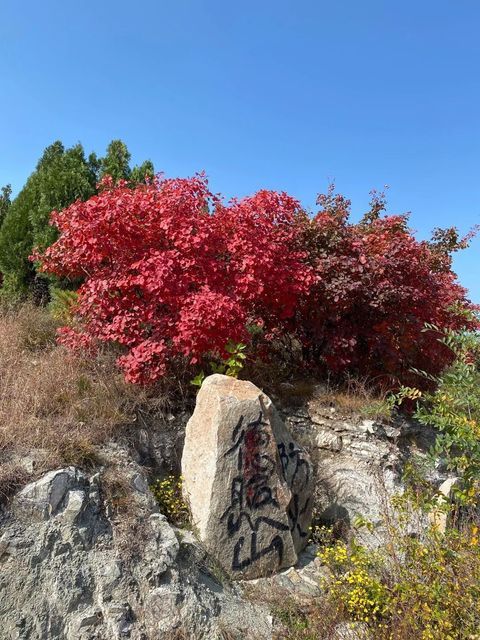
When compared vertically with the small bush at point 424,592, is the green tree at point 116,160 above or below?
above

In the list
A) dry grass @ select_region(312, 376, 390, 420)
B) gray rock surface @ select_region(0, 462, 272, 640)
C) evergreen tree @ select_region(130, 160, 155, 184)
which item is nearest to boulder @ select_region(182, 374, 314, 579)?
gray rock surface @ select_region(0, 462, 272, 640)

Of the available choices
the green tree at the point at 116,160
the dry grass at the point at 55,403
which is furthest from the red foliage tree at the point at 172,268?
the green tree at the point at 116,160

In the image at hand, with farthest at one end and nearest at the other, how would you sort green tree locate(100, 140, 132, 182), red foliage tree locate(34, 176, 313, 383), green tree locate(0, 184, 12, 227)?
1. green tree locate(0, 184, 12, 227)
2. green tree locate(100, 140, 132, 182)
3. red foliage tree locate(34, 176, 313, 383)

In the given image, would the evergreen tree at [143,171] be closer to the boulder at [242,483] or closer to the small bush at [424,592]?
the boulder at [242,483]

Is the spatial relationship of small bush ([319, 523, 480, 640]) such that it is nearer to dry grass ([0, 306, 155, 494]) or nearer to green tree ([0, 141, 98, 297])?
dry grass ([0, 306, 155, 494])

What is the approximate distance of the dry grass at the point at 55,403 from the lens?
3768 millimetres

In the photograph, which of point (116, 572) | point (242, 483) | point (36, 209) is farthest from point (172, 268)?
point (36, 209)

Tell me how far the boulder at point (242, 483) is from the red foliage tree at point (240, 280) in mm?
819

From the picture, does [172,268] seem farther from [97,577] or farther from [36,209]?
[36,209]

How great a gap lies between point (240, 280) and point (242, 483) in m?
2.01

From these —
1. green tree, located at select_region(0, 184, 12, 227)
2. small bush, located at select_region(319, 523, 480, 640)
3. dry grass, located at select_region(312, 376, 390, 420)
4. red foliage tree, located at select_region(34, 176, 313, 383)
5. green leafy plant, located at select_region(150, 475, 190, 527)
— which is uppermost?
green tree, located at select_region(0, 184, 12, 227)

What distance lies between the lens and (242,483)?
396 cm

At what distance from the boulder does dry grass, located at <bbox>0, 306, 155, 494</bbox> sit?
0.83 metres

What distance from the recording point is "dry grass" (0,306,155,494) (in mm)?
3768
